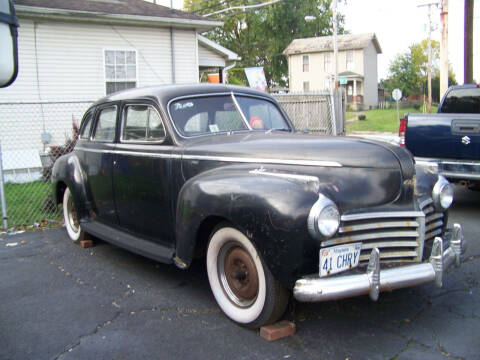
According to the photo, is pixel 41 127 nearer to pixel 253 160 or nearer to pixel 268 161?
pixel 253 160

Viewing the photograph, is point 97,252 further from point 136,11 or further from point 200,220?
point 136,11

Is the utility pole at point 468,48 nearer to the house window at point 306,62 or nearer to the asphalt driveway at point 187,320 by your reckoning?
the asphalt driveway at point 187,320

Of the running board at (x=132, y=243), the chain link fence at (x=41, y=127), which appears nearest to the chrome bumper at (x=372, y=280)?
the running board at (x=132, y=243)

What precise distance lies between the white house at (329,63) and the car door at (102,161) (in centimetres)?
4217

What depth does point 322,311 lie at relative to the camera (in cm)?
385

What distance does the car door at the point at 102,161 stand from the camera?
5156 millimetres

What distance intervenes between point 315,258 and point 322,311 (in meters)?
0.95

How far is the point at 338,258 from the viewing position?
3141 mm

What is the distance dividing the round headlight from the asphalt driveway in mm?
840

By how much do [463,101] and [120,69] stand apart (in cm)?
892

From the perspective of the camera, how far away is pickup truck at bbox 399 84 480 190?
6.54 metres

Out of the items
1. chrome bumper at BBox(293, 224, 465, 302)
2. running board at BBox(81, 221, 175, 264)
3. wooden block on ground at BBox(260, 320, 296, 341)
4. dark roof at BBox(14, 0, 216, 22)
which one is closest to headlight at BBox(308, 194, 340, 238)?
chrome bumper at BBox(293, 224, 465, 302)

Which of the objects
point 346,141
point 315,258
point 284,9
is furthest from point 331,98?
point 284,9

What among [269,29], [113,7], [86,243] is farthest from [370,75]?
[86,243]
